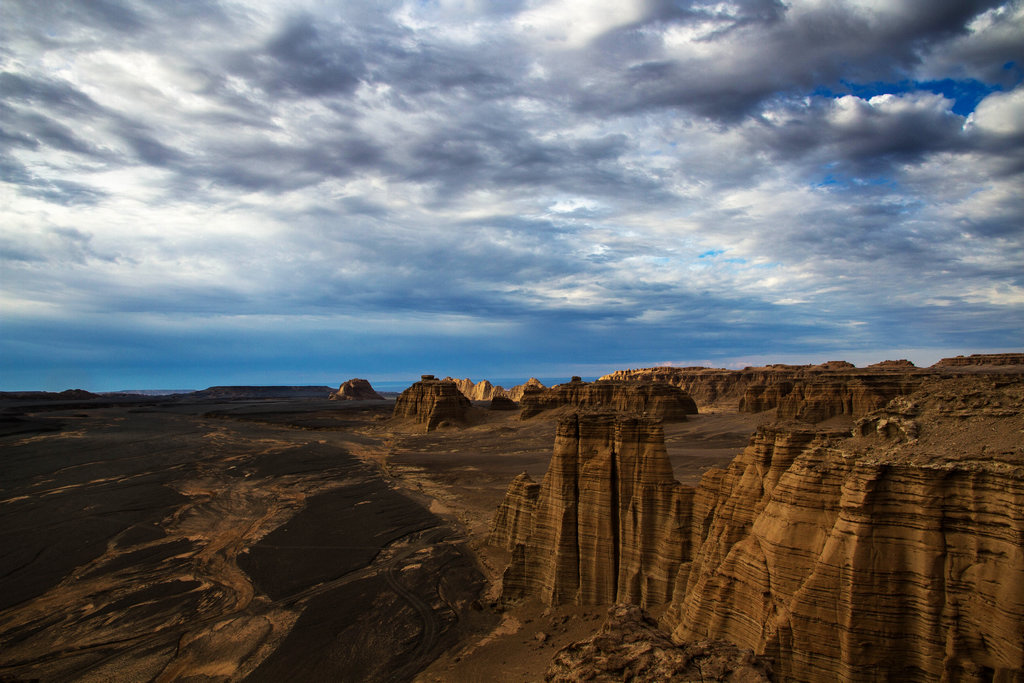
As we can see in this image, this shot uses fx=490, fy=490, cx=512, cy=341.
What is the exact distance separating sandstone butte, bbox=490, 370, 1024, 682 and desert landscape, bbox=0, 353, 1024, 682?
4cm

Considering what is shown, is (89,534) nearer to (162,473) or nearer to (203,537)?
(203,537)

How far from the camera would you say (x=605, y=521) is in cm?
1727

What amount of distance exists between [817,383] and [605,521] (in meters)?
60.0

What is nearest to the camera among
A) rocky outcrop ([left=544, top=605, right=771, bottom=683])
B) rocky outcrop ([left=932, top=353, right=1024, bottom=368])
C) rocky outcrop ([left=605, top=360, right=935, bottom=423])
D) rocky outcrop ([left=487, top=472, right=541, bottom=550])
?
rocky outcrop ([left=544, top=605, right=771, bottom=683])

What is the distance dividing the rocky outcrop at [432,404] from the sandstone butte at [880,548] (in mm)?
71652

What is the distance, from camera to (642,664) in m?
7.12

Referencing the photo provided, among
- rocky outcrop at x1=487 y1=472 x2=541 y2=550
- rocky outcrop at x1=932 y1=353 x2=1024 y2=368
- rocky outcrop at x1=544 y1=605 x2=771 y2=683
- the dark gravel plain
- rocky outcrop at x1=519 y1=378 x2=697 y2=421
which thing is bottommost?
the dark gravel plain

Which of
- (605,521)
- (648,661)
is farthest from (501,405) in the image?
(648,661)

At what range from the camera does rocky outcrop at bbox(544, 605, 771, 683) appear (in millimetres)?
6707

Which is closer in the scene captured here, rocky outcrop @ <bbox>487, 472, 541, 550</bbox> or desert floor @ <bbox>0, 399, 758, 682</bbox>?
desert floor @ <bbox>0, 399, 758, 682</bbox>

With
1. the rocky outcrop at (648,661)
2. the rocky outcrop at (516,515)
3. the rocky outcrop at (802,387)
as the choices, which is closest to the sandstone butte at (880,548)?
the rocky outcrop at (648,661)

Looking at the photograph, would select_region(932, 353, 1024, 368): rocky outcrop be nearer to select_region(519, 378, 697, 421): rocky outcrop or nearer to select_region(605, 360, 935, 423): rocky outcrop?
select_region(605, 360, 935, 423): rocky outcrop

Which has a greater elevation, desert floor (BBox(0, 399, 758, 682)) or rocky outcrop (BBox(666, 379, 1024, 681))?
rocky outcrop (BBox(666, 379, 1024, 681))

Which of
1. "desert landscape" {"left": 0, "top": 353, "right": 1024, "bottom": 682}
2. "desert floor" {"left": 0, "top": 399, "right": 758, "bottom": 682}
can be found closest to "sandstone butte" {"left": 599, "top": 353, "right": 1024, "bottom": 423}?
"desert landscape" {"left": 0, "top": 353, "right": 1024, "bottom": 682}
